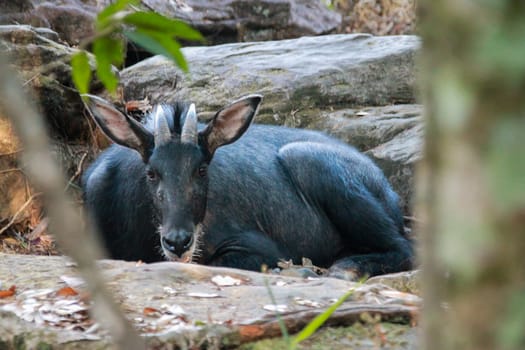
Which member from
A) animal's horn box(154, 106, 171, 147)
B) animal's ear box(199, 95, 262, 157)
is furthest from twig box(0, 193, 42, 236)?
animal's ear box(199, 95, 262, 157)

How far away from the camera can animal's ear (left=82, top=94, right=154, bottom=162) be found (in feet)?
25.3

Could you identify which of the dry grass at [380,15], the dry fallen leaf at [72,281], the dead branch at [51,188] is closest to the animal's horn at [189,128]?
the dry fallen leaf at [72,281]

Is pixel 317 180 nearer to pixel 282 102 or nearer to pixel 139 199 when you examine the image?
pixel 139 199

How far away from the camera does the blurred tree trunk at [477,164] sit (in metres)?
1.30

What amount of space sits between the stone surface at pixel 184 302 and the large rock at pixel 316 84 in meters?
4.99

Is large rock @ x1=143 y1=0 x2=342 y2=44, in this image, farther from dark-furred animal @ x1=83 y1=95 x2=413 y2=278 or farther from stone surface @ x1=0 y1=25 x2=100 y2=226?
dark-furred animal @ x1=83 y1=95 x2=413 y2=278

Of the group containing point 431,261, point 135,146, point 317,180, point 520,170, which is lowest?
point 317,180

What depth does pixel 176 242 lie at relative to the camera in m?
7.18

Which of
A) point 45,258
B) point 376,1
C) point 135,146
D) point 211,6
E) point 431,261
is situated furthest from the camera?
point 376,1

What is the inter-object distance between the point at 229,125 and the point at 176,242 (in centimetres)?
119

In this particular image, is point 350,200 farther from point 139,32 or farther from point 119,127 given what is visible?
point 139,32

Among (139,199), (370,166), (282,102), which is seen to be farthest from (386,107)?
(139,199)

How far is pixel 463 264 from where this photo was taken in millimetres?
1364

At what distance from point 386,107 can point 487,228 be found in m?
9.58
